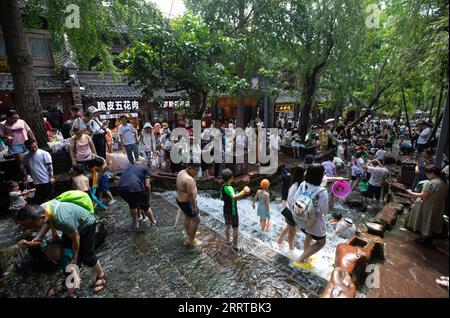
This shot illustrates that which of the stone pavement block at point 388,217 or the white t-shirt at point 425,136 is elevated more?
the white t-shirt at point 425,136

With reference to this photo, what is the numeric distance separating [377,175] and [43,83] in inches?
666

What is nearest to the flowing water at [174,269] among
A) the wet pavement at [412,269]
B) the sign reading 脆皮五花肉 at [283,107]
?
the wet pavement at [412,269]

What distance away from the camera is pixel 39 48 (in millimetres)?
14578

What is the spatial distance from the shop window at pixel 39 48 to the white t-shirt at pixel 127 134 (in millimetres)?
11326

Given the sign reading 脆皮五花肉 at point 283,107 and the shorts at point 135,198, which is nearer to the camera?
the shorts at point 135,198

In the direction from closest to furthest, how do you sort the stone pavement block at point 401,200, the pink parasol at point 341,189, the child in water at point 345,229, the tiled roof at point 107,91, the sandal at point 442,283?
the sandal at point 442,283, the child in water at point 345,229, the stone pavement block at point 401,200, the pink parasol at point 341,189, the tiled roof at point 107,91

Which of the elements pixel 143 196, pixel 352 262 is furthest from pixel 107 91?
pixel 352 262

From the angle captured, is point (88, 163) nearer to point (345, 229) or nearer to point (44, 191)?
point (44, 191)

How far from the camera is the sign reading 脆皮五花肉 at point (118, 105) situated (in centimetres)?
1550

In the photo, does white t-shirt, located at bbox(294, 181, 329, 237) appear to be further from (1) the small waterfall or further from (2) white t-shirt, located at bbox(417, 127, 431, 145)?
(2) white t-shirt, located at bbox(417, 127, 431, 145)

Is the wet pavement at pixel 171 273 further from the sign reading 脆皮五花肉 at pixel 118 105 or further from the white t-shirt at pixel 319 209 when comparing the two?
the sign reading 脆皮五花肉 at pixel 118 105

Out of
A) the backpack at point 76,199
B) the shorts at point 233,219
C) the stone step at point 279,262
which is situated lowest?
the stone step at point 279,262
